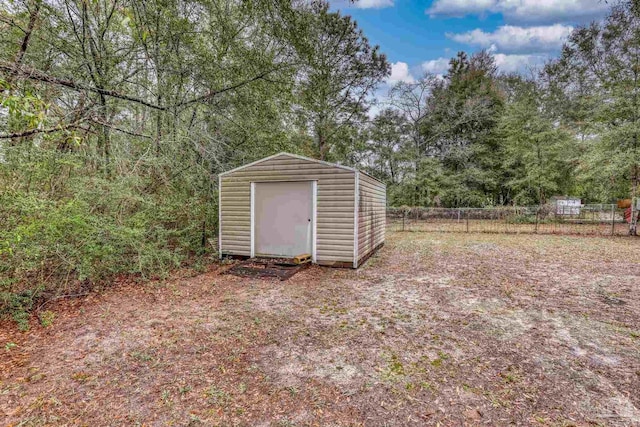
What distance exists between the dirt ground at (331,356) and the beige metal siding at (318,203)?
1.15 m

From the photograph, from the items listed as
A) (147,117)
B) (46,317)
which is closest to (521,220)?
(147,117)

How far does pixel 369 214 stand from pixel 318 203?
1497 millimetres

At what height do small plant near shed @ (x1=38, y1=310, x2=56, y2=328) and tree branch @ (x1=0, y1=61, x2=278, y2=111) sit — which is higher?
tree branch @ (x1=0, y1=61, x2=278, y2=111)

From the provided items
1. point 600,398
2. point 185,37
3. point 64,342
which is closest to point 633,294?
point 600,398

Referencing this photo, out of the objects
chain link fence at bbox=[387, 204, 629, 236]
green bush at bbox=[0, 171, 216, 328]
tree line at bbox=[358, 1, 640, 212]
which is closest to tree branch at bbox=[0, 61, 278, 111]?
green bush at bbox=[0, 171, 216, 328]

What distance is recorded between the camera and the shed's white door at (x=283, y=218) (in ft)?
19.4

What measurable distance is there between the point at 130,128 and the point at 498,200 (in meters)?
21.1

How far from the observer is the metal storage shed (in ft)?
18.7

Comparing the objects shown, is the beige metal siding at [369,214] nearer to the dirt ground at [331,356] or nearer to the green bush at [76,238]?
the dirt ground at [331,356]

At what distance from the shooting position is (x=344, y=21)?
13.5 meters

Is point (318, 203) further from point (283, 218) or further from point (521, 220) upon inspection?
point (521, 220)

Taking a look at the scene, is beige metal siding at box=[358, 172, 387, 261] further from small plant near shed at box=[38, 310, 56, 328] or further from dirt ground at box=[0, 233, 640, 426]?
small plant near shed at box=[38, 310, 56, 328]

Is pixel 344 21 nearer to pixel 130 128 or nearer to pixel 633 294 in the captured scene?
pixel 130 128

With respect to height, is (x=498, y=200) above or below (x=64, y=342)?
above
